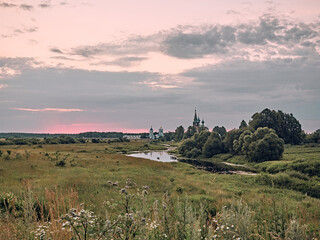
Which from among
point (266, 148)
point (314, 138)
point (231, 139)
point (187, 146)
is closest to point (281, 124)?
point (314, 138)

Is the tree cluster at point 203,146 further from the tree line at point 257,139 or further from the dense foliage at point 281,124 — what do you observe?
the dense foliage at point 281,124

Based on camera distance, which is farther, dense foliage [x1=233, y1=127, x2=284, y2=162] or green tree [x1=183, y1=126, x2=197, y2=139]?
green tree [x1=183, y1=126, x2=197, y2=139]

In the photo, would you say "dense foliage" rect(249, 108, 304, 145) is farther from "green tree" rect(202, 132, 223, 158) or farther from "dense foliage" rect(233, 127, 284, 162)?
"dense foliage" rect(233, 127, 284, 162)

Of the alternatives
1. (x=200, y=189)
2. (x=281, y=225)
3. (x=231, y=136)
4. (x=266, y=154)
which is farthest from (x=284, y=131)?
(x=281, y=225)

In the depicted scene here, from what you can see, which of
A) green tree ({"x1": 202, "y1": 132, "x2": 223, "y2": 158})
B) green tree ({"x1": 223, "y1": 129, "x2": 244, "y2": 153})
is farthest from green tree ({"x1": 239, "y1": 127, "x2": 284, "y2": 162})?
green tree ({"x1": 202, "y1": 132, "x2": 223, "y2": 158})

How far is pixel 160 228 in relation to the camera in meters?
6.17

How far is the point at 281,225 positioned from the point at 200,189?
22317 mm

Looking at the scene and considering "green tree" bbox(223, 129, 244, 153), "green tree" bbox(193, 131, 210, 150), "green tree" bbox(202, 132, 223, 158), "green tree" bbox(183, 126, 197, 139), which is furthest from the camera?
"green tree" bbox(183, 126, 197, 139)

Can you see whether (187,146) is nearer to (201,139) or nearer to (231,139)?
(201,139)

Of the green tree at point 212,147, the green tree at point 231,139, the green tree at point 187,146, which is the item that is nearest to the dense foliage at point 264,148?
the green tree at point 231,139

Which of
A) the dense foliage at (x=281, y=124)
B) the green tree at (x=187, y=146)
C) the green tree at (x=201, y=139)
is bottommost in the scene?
the green tree at (x=187, y=146)

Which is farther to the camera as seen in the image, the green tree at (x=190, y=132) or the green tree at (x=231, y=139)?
the green tree at (x=190, y=132)

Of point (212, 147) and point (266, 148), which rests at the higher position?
point (266, 148)

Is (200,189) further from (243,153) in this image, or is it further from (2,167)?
(243,153)
